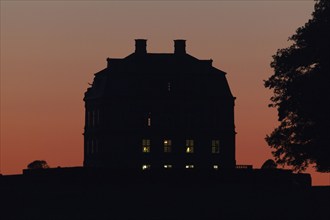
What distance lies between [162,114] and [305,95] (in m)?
37.9

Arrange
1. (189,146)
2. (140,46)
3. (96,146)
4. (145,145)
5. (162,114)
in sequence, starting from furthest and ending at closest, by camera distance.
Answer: (140,46)
(96,146)
(189,146)
(162,114)
(145,145)

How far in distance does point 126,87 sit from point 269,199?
37680mm

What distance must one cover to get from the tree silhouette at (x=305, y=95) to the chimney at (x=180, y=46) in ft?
122

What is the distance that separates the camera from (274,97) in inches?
2391

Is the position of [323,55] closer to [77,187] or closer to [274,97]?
[274,97]

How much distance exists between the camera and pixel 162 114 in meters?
95.6

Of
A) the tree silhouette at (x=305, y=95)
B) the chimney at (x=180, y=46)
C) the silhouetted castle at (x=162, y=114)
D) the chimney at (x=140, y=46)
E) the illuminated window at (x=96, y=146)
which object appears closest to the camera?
the tree silhouette at (x=305, y=95)

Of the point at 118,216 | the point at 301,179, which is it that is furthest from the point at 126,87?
the point at 118,216

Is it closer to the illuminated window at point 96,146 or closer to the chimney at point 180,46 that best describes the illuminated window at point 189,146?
the illuminated window at point 96,146

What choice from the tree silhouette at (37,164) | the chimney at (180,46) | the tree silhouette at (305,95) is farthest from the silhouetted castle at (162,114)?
the tree silhouette at (305,95)

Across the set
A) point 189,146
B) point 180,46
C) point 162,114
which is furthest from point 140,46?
point 189,146

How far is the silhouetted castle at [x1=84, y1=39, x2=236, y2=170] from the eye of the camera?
9456 centimetres

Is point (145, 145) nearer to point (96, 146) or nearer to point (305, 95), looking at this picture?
point (96, 146)

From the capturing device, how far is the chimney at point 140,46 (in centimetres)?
9714
